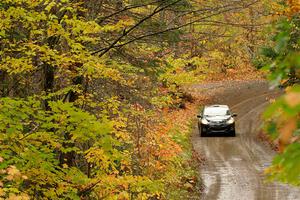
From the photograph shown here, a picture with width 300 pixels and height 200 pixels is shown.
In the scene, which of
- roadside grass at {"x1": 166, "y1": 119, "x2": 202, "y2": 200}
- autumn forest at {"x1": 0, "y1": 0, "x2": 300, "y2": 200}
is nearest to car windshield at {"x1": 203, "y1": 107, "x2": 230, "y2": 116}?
roadside grass at {"x1": 166, "y1": 119, "x2": 202, "y2": 200}

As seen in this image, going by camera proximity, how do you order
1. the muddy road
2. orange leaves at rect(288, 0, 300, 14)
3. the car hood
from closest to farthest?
orange leaves at rect(288, 0, 300, 14) → the muddy road → the car hood

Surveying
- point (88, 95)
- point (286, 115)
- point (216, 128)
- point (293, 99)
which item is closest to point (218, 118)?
point (216, 128)

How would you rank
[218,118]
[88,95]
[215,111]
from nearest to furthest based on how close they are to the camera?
1. [88,95]
2. [218,118]
3. [215,111]

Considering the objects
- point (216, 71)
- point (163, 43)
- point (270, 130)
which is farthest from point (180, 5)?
point (216, 71)

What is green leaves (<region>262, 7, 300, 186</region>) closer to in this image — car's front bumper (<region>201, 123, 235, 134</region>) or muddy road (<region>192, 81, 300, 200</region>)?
muddy road (<region>192, 81, 300, 200</region>)

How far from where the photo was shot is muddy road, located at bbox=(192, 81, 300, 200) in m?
15.7

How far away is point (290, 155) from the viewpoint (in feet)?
6.38

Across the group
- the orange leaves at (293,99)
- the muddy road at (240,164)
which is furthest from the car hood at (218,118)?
the orange leaves at (293,99)

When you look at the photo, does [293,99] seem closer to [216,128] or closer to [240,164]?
[240,164]

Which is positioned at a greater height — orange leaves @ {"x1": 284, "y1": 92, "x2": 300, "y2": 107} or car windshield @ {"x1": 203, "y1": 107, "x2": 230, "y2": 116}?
orange leaves @ {"x1": 284, "y1": 92, "x2": 300, "y2": 107}

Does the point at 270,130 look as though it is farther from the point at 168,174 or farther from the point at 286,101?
the point at 168,174

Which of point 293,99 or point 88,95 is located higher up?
point 293,99

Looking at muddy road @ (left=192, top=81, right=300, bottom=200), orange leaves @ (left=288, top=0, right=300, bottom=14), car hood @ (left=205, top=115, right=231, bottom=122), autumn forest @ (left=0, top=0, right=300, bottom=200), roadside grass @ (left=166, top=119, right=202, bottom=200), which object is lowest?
muddy road @ (left=192, top=81, right=300, bottom=200)

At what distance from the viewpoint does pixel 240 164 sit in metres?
20.0
